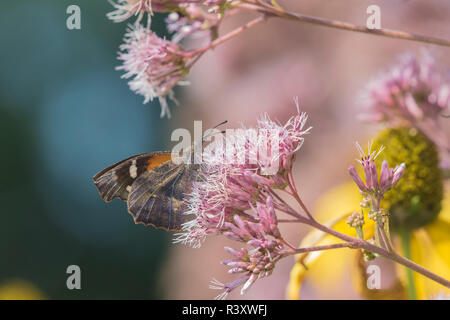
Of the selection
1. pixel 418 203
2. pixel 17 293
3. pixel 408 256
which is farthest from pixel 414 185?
pixel 17 293

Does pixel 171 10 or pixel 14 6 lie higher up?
pixel 14 6

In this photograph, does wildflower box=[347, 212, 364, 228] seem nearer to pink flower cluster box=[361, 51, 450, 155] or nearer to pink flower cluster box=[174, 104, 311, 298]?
pink flower cluster box=[174, 104, 311, 298]

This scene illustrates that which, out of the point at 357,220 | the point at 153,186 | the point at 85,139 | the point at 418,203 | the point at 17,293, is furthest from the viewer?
the point at 85,139

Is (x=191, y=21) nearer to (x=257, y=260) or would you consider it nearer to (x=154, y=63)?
(x=154, y=63)

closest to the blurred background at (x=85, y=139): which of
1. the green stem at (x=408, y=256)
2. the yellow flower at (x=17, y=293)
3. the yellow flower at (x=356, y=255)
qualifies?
the yellow flower at (x=17, y=293)

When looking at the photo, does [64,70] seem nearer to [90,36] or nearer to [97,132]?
[90,36]

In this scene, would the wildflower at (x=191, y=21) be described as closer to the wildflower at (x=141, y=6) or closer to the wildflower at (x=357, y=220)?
the wildflower at (x=141, y=6)

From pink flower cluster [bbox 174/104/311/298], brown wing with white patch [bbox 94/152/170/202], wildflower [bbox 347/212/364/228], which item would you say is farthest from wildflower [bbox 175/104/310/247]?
brown wing with white patch [bbox 94/152/170/202]

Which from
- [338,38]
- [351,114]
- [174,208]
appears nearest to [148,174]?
[174,208]
